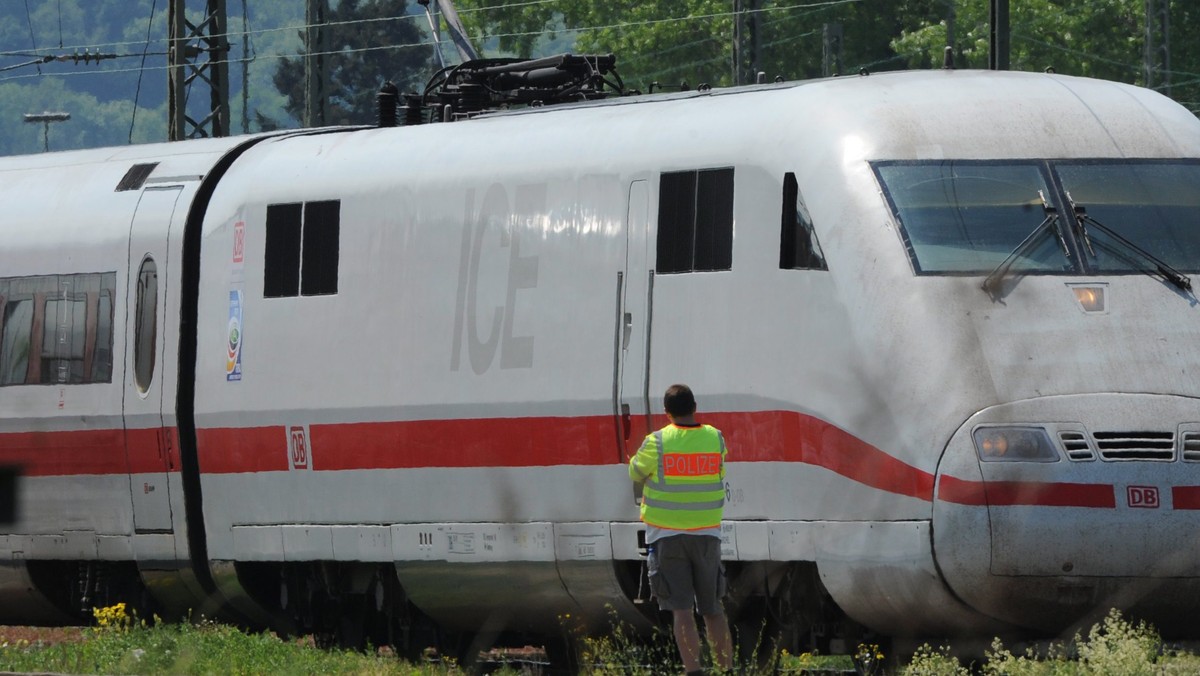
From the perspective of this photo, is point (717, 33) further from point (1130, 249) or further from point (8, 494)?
point (1130, 249)

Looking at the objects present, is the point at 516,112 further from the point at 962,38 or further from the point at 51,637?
the point at 962,38

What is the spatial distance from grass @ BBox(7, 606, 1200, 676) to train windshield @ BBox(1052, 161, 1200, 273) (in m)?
1.83

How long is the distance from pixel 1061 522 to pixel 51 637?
10.5 metres

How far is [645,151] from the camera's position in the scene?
43.1ft

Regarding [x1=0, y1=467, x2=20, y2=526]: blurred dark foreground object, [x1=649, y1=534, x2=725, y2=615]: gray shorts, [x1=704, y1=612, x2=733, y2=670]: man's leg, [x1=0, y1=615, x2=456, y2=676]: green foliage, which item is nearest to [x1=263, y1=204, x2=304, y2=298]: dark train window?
[x1=0, y1=615, x2=456, y2=676]: green foliage

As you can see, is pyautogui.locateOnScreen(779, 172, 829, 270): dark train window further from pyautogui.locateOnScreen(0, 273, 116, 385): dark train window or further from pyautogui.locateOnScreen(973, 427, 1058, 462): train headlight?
pyautogui.locateOnScreen(0, 273, 116, 385): dark train window

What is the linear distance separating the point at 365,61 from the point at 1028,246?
3871 inches

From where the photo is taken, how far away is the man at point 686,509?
11.5m

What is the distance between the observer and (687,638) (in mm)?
11336

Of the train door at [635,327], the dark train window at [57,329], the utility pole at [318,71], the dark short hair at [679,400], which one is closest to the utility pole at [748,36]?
the utility pole at [318,71]

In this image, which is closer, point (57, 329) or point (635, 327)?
point (635, 327)

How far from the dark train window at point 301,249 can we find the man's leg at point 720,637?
13.9 feet

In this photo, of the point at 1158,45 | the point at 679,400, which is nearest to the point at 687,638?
the point at 679,400

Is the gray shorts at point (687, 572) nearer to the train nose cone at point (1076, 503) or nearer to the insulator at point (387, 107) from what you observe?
the train nose cone at point (1076, 503)
